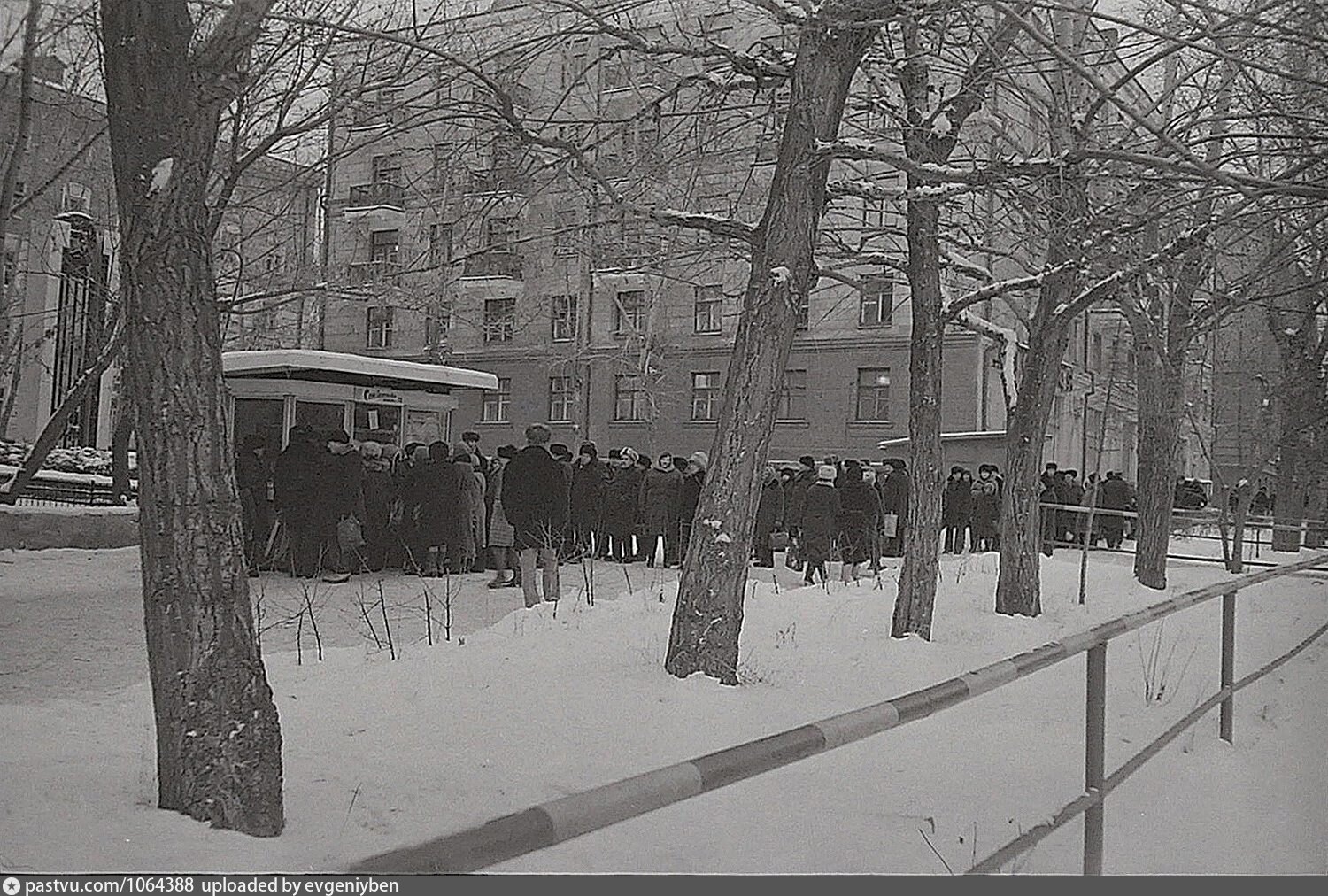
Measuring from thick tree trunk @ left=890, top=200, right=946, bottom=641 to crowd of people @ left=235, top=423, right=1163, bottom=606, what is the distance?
0.80 meters

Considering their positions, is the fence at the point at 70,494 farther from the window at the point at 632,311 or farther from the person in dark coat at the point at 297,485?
the window at the point at 632,311

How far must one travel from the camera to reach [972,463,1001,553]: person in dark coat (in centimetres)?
2083

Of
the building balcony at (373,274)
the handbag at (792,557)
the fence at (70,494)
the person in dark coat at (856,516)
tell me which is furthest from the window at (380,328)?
the person in dark coat at (856,516)

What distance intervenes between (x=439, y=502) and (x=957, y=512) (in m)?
9.27

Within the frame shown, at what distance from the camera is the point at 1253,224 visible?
370 inches

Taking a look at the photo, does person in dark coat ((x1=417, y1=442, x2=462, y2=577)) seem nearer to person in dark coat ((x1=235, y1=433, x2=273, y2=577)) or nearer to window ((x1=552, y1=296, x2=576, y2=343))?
person in dark coat ((x1=235, y1=433, x2=273, y2=577))

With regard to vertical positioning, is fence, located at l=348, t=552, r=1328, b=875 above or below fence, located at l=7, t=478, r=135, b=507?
above

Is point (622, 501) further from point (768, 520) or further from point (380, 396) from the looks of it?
point (380, 396)

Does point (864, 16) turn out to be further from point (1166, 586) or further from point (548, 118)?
point (1166, 586)

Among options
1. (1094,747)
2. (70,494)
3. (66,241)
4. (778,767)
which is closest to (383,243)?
(70,494)

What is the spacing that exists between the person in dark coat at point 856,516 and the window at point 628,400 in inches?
801

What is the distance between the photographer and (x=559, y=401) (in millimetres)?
39375

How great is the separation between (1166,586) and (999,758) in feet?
36.5

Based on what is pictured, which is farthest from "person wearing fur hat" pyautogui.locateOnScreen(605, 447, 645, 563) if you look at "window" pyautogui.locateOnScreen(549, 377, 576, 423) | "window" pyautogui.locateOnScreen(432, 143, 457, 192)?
"window" pyautogui.locateOnScreen(549, 377, 576, 423)
